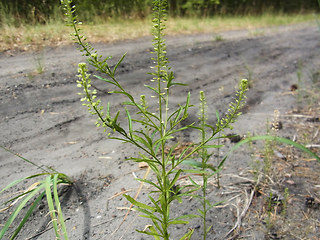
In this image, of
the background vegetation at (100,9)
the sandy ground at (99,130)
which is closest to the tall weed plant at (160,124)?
the sandy ground at (99,130)

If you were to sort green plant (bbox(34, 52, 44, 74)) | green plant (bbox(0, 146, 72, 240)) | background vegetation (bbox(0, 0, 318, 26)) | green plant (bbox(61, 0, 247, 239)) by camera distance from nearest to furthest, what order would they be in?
green plant (bbox(61, 0, 247, 239)) → green plant (bbox(0, 146, 72, 240)) → green plant (bbox(34, 52, 44, 74)) → background vegetation (bbox(0, 0, 318, 26))

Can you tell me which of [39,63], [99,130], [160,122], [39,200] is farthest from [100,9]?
[160,122]

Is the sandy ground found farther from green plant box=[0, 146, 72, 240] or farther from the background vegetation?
the background vegetation

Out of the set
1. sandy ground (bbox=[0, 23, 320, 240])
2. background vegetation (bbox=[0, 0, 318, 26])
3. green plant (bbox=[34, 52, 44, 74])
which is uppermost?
background vegetation (bbox=[0, 0, 318, 26])

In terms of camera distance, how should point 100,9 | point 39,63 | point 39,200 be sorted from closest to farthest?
1. point 39,200
2. point 39,63
3. point 100,9

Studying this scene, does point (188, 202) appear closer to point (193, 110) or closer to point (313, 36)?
point (193, 110)

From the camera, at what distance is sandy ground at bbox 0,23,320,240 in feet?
5.95

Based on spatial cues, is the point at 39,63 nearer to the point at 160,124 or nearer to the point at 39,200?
the point at 39,200

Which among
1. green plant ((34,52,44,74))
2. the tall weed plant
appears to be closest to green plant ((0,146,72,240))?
the tall weed plant

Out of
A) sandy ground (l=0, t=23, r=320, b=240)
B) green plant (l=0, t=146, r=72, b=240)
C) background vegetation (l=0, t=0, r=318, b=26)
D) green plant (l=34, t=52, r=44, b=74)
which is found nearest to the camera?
green plant (l=0, t=146, r=72, b=240)

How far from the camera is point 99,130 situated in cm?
271

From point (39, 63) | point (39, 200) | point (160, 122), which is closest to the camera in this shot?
point (160, 122)

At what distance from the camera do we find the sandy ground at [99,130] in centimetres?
181

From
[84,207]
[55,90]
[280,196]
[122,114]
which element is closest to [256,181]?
[280,196]
